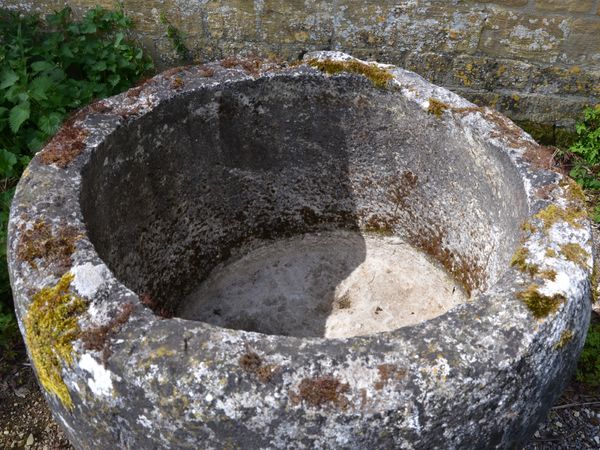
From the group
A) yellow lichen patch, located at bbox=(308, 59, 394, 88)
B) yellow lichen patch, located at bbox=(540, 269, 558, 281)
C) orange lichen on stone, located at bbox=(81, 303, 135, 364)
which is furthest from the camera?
yellow lichen patch, located at bbox=(308, 59, 394, 88)

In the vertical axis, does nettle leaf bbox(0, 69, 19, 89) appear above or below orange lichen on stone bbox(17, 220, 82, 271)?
below

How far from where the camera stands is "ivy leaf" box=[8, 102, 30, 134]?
367 centimetres

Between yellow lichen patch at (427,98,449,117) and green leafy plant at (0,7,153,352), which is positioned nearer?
yellow lichen patch at (427,98,449,117)

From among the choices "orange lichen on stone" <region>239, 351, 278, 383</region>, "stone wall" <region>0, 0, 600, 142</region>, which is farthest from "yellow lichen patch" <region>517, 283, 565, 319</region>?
"stone wall" <region>0, 0, 600, 142</region>

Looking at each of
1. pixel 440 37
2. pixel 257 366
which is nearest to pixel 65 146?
pixel 257 366

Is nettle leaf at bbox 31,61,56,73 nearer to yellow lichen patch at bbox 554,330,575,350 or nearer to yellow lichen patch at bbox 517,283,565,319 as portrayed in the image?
yellow lichen patch at bbox 517,283,565,319

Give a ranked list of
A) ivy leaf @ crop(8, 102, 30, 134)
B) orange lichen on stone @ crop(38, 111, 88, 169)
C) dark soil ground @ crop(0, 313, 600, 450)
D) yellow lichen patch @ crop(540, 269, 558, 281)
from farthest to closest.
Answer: ivy leaf @ crop(8, 102, 30, 134) < dark soil ground @ crop(0, 313, 600, 450) < orange lichen on stone @ crop(38, 111, 88, 169) < yellow lichen patch @ crop(540, 269, 558, 281)

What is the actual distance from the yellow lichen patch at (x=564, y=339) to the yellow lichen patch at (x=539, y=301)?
0.08 meters

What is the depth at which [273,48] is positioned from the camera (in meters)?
4.27

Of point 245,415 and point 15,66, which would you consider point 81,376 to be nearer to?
point 245,415

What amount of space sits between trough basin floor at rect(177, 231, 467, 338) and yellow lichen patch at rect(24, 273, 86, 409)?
4.74ft

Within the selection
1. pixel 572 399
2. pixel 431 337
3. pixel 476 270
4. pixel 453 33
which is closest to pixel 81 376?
pixel 431 337

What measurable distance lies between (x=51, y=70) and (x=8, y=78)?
28 centimetres

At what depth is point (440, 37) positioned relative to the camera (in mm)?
4117
